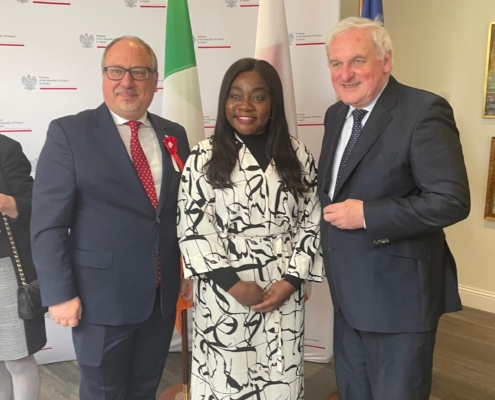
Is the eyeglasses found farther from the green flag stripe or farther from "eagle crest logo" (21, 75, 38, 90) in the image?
"eagle crest logo" (21, 75, 38, 90)

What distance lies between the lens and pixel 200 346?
1.73m

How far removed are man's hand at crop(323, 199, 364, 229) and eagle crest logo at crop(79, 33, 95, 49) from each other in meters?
1.95

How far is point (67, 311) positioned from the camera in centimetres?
153

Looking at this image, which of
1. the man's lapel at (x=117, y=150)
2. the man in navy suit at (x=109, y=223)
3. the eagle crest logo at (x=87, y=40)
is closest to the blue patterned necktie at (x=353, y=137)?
the man in navy suit at (x=109, y=223)

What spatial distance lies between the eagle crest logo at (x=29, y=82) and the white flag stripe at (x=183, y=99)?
82cm

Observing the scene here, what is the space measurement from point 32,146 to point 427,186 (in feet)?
7.48

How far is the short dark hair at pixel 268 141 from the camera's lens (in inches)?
62.8

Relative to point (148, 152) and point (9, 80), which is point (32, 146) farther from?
point (148, 152)

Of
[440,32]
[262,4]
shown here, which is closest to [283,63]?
[262,4]

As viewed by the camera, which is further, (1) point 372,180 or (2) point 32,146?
(2) point 32,146

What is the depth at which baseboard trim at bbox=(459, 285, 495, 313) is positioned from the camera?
3.68 m

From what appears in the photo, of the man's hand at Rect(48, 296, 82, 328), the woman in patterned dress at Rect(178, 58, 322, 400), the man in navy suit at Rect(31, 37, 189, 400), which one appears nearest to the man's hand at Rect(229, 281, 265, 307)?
the woman in patterned dress at Rect(178, 58, 322, 400)

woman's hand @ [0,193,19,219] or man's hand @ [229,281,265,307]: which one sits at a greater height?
woman's hand @ [0,193,19,219]

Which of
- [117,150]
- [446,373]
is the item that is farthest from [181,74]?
[446,373]
